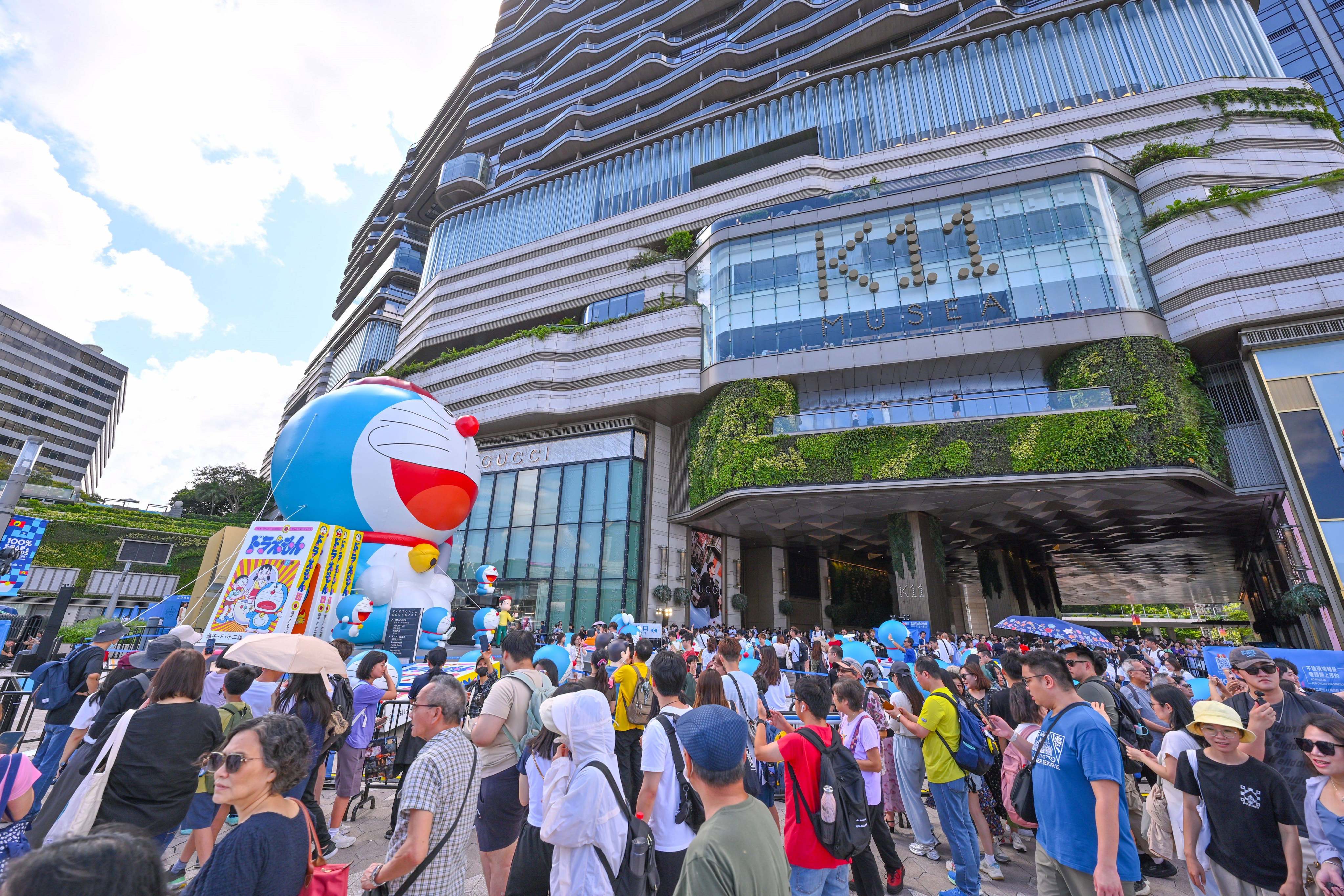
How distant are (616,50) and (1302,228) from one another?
4065cm

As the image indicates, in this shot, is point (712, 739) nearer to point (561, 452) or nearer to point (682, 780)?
point (682, 780)

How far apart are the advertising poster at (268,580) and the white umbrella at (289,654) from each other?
8.24 metres

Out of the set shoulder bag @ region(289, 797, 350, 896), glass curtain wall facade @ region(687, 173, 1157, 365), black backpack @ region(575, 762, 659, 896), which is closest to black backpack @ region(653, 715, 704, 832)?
black backpack @ region(575, 762, 659, 896)

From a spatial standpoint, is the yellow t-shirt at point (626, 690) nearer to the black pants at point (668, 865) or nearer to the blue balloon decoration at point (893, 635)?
the black pants at point (668, 865)

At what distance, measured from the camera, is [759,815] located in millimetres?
2197

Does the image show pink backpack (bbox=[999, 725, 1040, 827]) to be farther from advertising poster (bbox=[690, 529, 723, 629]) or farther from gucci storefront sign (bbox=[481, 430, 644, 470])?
gucci storefront sign (bbox=[481, 430, 644, 470])

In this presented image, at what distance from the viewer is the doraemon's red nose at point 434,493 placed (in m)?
13.9

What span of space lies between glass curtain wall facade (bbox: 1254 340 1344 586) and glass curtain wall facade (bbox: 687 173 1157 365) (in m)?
3.78

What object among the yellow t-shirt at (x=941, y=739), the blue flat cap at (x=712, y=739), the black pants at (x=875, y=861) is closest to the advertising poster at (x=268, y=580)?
the black pants at (x=875, y=861)

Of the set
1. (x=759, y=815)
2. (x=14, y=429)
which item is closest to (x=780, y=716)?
(x=759, y=815)

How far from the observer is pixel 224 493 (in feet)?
163

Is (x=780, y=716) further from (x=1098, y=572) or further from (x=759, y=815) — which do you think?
(x=1098, y=572)

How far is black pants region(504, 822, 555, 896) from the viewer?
3.21 metres

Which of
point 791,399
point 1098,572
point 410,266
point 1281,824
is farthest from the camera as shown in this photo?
point 410,266
